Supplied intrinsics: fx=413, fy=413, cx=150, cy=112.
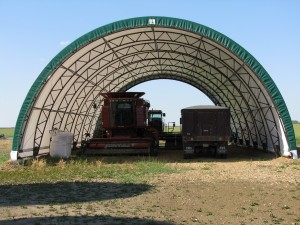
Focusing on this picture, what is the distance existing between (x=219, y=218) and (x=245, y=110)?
2262cm

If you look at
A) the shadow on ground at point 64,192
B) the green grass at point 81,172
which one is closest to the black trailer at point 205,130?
the green grass at point 81,172

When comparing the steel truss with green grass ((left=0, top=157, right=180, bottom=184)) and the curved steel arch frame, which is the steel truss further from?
green grass ((left=0, top=157, right=180, bottom=184))

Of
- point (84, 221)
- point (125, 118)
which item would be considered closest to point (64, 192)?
point (84, 221)

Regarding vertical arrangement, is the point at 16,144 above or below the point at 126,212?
above

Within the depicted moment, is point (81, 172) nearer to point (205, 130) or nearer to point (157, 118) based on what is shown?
point (205, 130)

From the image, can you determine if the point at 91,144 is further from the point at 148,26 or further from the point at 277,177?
the point at 277,177

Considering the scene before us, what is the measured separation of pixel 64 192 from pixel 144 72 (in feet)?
86.0

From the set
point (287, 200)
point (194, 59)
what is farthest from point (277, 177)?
point (194, 59)

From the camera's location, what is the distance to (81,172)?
17.2 m

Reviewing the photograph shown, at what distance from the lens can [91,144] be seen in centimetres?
2480

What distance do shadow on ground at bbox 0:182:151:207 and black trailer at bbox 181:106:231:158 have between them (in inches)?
369

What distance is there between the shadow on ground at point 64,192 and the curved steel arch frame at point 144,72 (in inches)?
321

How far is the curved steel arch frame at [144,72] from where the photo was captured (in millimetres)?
20938

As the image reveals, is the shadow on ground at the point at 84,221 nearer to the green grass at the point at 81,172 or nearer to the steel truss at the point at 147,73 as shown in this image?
the green grass at the point at 81,172
